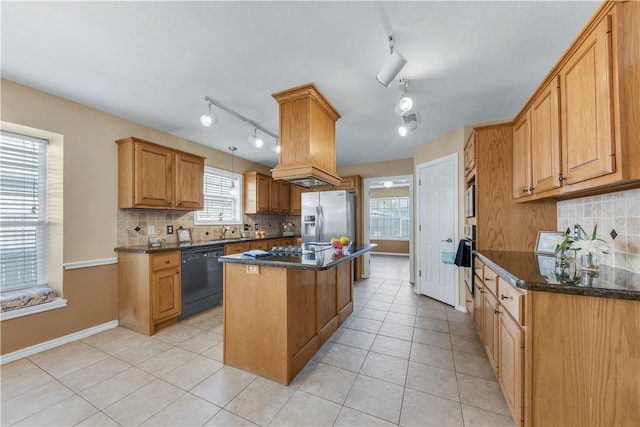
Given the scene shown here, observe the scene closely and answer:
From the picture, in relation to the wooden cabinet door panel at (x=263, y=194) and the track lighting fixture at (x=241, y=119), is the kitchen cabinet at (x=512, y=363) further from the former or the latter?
the wooden cabinet door panel at (x=263, y=194)

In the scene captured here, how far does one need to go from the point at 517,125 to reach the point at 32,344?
500 cm

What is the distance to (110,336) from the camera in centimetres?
266

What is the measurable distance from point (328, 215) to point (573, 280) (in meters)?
3.82

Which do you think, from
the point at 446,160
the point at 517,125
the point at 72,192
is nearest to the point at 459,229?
the point at 446,160

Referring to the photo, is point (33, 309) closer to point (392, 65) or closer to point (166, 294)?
point (166, 294)

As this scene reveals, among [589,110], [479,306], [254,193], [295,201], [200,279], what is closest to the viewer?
[589,110]

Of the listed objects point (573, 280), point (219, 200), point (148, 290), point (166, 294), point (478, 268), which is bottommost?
point (166, 294)

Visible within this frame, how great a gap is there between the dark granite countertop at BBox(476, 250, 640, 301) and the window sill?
389 centimetres

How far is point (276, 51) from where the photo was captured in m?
1.85

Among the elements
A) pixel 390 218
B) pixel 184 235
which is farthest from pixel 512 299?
pixel 390 218

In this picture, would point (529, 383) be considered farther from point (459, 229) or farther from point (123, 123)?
point (123, 123)

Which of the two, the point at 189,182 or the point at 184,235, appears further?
the point at 184,235

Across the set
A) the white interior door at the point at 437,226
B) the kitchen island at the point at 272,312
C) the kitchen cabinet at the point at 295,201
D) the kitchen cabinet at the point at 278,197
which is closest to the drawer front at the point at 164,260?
the kitchen island at the point at 272,312

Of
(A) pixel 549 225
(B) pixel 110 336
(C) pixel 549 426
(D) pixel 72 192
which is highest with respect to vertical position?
(D) pixel 72 192
